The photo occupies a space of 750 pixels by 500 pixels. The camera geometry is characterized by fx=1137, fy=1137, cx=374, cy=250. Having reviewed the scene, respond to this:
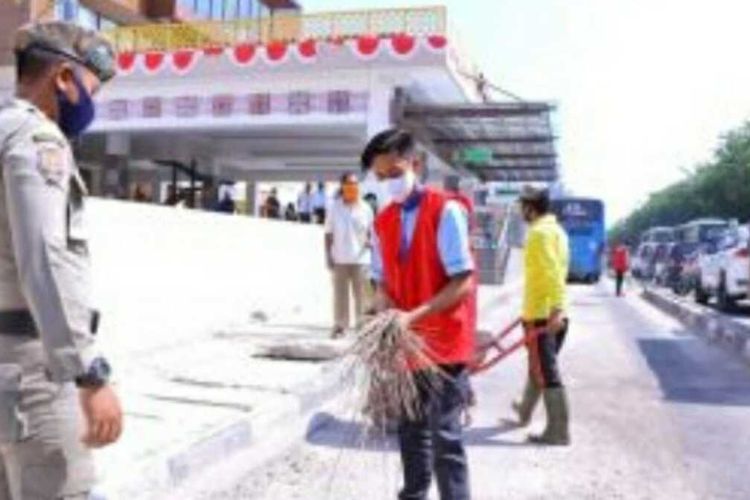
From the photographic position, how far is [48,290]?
7.97 feet

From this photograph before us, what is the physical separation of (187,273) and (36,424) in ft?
29.7

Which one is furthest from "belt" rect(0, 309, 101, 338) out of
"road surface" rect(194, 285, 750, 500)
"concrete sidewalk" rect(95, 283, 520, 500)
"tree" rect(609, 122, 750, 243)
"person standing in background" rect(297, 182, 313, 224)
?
"tree" rect(609, 122, 750, 243)

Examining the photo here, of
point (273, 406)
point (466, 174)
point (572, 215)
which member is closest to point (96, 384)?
point (273, 406)

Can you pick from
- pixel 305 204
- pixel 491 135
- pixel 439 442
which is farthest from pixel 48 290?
pixel 491 135

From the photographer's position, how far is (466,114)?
23922 mm

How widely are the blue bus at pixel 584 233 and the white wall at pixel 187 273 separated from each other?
25425mm

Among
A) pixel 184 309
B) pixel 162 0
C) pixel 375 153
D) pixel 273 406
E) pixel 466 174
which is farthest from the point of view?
pixel 162 0

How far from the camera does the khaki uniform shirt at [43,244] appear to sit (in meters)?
2.43

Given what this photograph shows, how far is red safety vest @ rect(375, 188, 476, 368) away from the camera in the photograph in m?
4.34

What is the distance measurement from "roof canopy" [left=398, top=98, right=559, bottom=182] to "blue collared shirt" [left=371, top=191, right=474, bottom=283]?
18.3 meters

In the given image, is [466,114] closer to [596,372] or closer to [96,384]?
[596,372]

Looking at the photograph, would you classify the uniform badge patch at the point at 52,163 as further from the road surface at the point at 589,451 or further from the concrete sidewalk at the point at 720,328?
the concrete sidewalk at the point at 720,328

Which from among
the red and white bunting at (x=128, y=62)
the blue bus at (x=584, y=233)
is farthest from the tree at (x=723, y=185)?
the red and white bunting at (x=128, y=62)

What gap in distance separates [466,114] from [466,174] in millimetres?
10565
